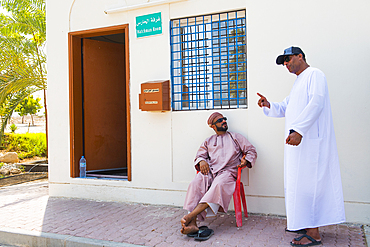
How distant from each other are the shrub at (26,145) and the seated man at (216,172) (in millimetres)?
9814

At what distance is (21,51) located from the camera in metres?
8.94

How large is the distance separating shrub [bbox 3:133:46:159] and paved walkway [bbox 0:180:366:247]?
7.21 meters

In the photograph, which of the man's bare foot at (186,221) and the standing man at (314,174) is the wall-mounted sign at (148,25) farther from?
the man's bare foot at (186,221)

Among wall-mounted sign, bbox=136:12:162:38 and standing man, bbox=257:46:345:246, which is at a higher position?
wall-mounted sign, bbox=136:12:162:38

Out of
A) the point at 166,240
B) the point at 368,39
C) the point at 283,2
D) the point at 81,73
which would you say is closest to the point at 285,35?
the point at 283,2

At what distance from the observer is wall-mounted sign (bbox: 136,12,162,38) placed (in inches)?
210

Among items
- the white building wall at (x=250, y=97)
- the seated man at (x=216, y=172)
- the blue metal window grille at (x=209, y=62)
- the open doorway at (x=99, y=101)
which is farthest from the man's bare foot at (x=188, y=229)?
the open doorway at (x=99, y=101)

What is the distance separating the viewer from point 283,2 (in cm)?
448

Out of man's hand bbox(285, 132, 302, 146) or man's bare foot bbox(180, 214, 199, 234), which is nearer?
man's hand bbox(285, 132, 302, 146)

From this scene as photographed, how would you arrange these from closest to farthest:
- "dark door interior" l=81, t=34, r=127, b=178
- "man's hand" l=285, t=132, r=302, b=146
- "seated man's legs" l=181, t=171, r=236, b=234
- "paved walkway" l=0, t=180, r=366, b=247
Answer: "man's hand" l=285, t=132, r=302, b=146 < "paved walkway" l=0, t=180, r=366, b=247 < "seated man's legs" l=181, t=171, r=236, b=234 < "dark door interior" l=81, t=34, r=127, b=178

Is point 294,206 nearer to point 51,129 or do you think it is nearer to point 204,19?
point 204,19

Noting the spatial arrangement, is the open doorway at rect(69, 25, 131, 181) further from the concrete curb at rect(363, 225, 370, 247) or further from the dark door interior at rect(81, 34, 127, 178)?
the concrete curb at rect(363, 225, 370, 247)

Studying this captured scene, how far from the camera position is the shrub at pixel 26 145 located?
12.4 meters

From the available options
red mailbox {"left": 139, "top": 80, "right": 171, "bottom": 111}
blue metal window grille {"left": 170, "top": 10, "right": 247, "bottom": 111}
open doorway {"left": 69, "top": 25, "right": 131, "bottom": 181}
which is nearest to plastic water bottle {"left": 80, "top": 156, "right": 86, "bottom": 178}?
open doorway {"left": 69, "top": 25, "right": 131, "bottom": 181}
